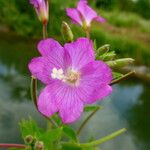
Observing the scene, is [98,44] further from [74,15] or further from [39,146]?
[39,146]

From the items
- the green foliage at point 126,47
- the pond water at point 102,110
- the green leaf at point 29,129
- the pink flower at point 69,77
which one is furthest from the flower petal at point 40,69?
the green foliage at point 126,47

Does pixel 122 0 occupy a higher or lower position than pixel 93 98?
lower

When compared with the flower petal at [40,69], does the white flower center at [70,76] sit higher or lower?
lower

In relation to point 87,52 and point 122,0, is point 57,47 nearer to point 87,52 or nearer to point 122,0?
Answer: point 87,52

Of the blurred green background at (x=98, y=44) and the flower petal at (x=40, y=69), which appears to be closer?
the flower petal at (x=40, y=69)

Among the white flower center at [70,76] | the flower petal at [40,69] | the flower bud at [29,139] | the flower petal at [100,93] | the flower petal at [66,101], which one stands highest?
the flower petal at [40,69]

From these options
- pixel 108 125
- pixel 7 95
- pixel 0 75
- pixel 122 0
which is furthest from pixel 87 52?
pixel 122 0

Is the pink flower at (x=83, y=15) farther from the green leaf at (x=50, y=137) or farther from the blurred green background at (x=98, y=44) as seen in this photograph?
the blurred green background at (x=98, y=44)

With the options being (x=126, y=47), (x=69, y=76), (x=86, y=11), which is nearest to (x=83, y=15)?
(x=86, y=11)

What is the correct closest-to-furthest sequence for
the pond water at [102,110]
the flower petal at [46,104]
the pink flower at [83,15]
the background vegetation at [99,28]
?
the flower petal at [46,104] → the pink flower at [83,15] → the pond water at [102,110] → the background vegetation at [99,28]
